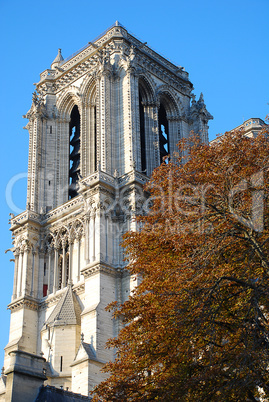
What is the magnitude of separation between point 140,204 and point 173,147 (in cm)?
1099

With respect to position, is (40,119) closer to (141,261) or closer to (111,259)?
(111,259)

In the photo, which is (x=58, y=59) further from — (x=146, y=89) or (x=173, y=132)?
(x=173, y=132)

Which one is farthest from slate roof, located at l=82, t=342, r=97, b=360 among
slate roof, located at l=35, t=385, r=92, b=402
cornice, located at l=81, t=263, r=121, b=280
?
slate roof, located at l=35, t=385, r=92, b=402

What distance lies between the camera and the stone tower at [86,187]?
37.3 metres

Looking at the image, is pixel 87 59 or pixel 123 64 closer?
pixel 123 64

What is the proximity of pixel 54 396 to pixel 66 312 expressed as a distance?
15932 millimetres

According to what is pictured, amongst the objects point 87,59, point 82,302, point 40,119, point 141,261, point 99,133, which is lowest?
point 141,261

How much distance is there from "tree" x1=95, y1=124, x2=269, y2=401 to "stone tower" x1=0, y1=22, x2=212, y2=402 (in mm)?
15195

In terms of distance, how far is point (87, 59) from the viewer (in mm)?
49781

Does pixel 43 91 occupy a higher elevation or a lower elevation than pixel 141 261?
higher

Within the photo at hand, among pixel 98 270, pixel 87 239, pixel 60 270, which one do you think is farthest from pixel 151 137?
pixel 98 270

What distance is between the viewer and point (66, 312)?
38.7 meters

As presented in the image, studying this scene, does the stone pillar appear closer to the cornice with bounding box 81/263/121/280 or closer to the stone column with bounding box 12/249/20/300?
the cornice with bounding box 81/263/121/280

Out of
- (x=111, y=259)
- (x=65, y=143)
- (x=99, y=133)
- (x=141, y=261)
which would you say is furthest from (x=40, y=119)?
(x=141, y=261)
